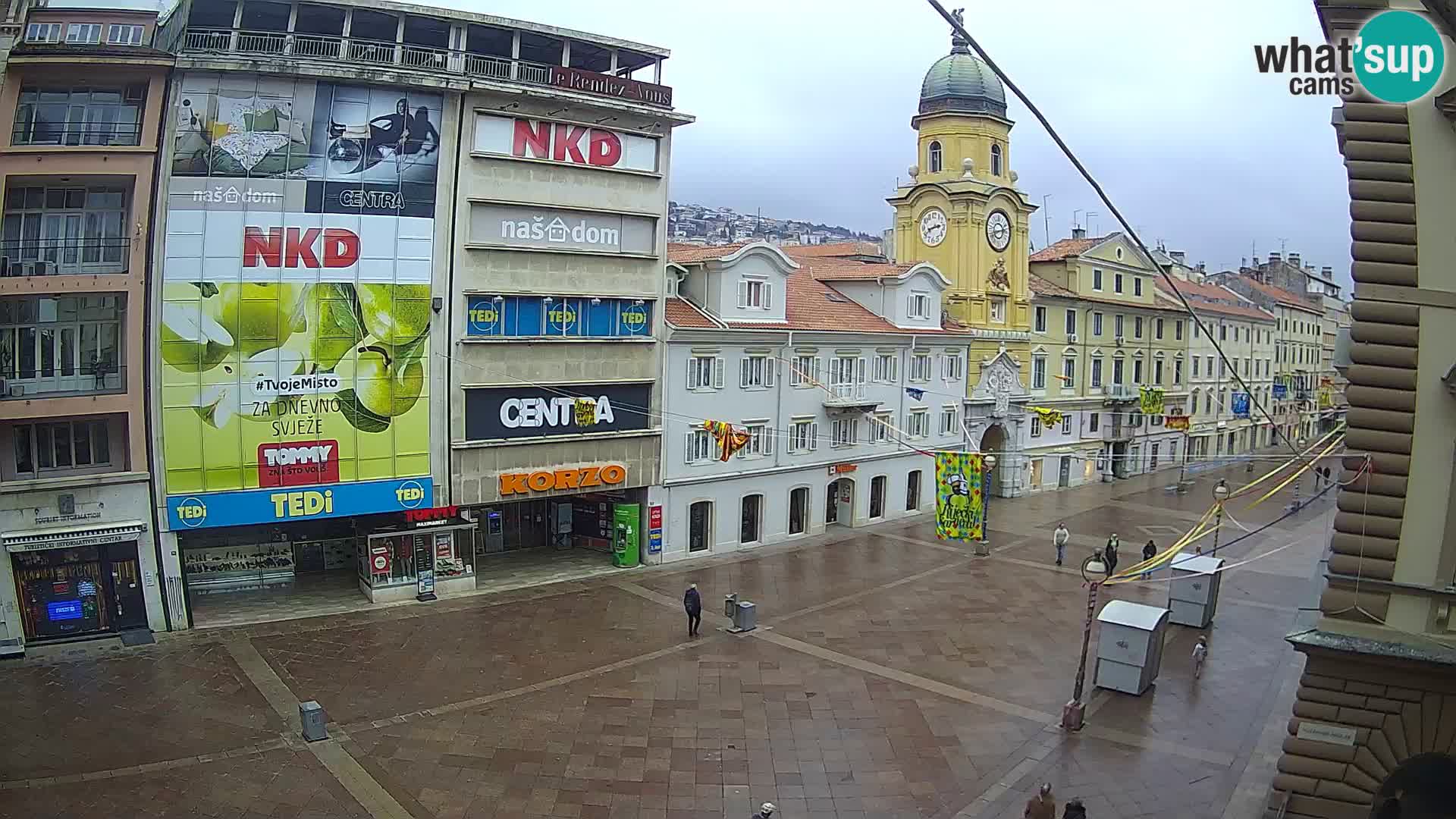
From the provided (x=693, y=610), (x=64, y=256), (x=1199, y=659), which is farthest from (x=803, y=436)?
(x=64, y=256)

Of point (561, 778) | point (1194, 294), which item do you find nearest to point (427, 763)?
point (561, 778)

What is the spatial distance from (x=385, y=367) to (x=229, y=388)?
4.01 m

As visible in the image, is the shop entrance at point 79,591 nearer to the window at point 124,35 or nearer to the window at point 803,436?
the window at point 124,35

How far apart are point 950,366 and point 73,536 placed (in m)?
34.6

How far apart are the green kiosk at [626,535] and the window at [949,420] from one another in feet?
58.9

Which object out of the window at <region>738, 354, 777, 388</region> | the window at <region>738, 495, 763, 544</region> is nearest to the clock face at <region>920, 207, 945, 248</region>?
the window at <region>738, 354, 777, 388</region>

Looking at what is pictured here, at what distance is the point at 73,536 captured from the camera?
2409 cm

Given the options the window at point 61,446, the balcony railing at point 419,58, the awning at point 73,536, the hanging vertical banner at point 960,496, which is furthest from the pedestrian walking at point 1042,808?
the window at point 61,446

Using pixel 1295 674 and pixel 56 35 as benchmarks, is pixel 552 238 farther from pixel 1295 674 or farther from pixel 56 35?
pixel 1295 674

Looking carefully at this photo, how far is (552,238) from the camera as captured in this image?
1190 inches

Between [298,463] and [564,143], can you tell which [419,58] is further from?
[298,463]

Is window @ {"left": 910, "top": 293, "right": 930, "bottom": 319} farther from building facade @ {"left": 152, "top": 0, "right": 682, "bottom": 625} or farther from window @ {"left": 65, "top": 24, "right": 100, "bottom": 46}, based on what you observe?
window @ {"left": 65, "top": 24, "right": 100, "bottom": 46}

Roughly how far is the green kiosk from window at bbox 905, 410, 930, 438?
15185 mm

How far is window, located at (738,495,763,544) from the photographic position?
1442 inches
